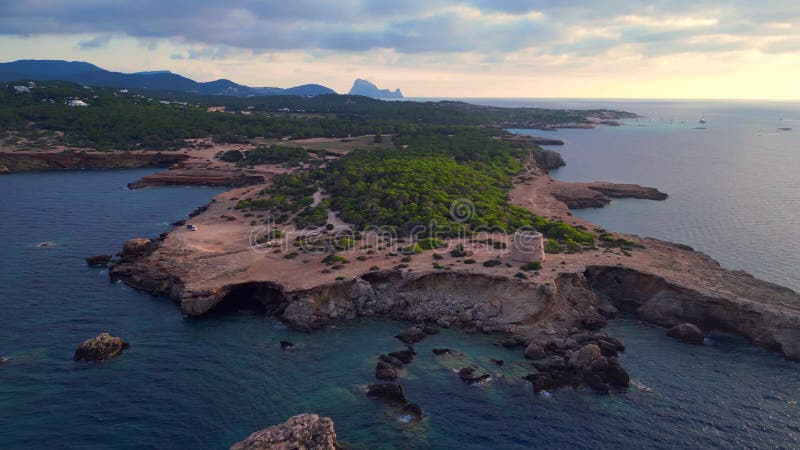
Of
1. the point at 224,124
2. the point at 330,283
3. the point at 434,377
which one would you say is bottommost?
the point at 434,377

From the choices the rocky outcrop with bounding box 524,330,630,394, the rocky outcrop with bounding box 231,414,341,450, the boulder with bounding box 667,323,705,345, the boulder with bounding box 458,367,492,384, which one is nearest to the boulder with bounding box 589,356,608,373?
the rocky outcrop with bounding box 524,330,630,394

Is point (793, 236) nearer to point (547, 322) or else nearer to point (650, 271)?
→ point (650, 271)

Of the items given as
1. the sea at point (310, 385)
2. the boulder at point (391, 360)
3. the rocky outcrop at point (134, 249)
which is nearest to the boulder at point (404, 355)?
the boulder at point (391, 360)

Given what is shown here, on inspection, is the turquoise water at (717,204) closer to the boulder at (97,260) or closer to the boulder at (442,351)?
the boulder at (442,351)

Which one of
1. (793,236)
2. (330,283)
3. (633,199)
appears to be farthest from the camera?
(633,199)

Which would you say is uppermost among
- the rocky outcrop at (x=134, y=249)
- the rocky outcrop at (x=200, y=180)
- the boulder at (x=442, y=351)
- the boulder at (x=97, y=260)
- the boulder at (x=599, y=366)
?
the rocky outcrop at (x=200, y=180)

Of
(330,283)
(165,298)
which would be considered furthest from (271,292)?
(165,298)
